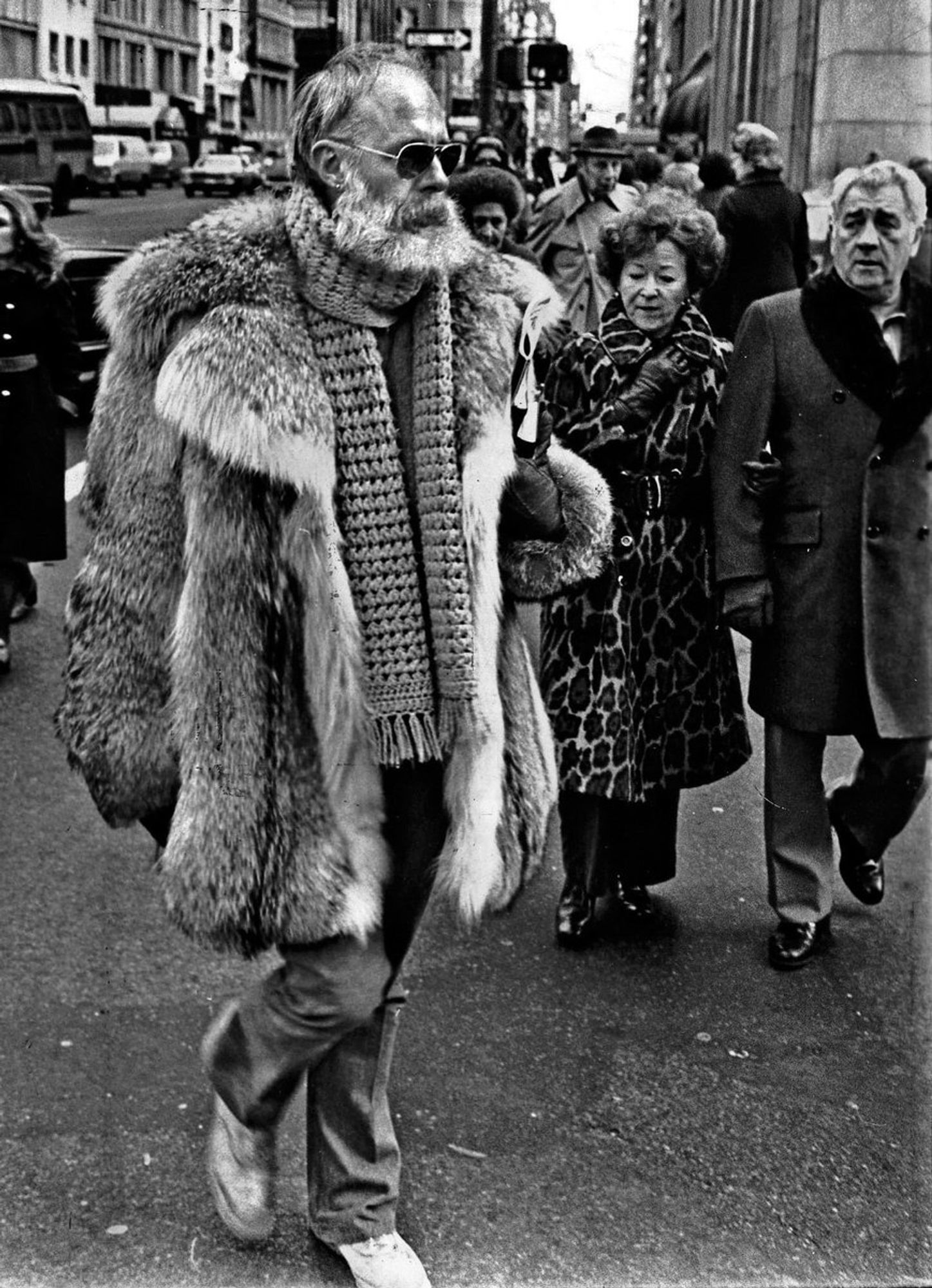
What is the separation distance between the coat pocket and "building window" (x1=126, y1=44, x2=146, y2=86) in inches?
330

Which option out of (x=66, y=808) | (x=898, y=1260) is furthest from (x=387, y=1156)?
(x=66, y=808)

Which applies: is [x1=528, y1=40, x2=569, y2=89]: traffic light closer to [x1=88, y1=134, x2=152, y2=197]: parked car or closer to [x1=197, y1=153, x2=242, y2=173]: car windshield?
[x1=197, y1=153, x2=242, y2=173]: car windshield

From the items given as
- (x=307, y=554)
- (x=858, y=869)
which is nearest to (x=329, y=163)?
(x=307, y=554)

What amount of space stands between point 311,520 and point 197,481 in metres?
0.19

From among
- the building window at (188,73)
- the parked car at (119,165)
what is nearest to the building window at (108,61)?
the building window at (188,73)

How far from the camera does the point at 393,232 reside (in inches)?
113

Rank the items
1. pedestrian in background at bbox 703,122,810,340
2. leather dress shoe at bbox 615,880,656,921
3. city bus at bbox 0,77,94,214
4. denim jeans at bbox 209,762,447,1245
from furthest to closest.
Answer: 1. city bus at bbox 0,77,94,214
2. pedestrian in background at bbox 703,122,810,340
3. leather dress shoe at bbox 615,880,656,921
4. denim jeans at bbox 209,762,447,1245

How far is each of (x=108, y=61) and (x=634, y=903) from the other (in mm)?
13749

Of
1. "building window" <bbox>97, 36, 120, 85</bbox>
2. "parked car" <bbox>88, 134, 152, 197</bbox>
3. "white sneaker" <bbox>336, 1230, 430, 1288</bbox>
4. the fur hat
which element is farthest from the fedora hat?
"parked car" <bbox>88, 134, 152, 197</bbox>

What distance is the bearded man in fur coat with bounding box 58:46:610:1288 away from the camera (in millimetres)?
2830

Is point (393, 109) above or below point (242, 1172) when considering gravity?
above

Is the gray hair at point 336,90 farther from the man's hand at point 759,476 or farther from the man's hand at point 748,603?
the man's hand at point 748,603

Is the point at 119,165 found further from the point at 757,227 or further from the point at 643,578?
the point at 643,578

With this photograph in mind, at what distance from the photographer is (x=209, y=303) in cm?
287
